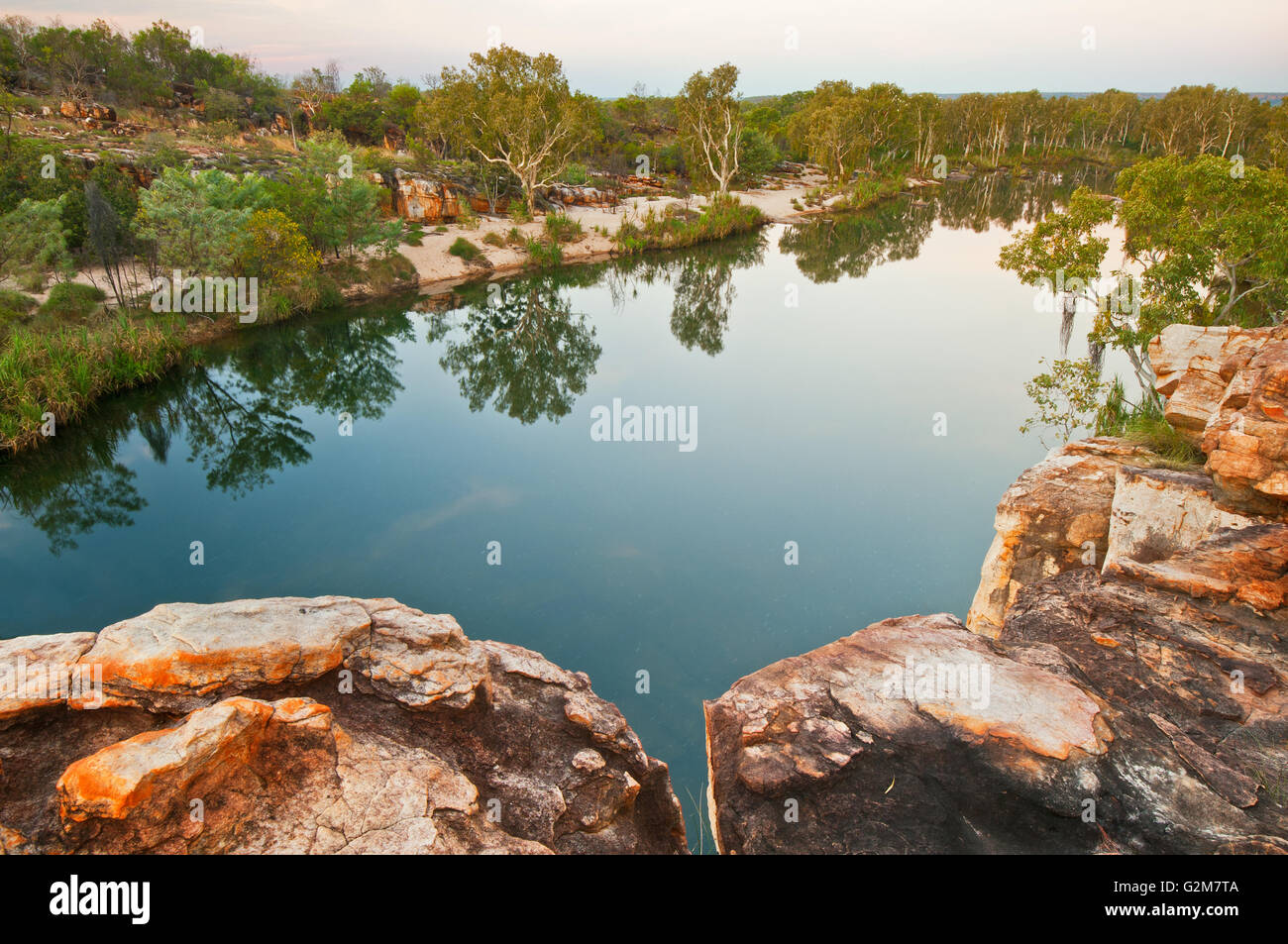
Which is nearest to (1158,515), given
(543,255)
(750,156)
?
(543,255)

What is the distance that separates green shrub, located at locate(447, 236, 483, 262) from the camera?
44812 millimetres

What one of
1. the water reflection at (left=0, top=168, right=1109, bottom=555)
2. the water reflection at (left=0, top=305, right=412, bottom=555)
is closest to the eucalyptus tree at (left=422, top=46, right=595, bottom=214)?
the water reflection at (left=0, top=168, right=1109, bottom=555)

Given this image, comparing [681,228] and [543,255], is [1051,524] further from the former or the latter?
[681,228]

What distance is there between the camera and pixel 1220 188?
49.1 ft

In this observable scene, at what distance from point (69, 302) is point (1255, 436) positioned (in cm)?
3482

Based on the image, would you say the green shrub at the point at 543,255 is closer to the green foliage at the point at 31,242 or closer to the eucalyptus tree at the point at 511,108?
the eucalyptus tree at the point at 511,108

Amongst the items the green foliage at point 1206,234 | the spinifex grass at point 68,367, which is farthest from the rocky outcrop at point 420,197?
the green foliage at point 1206,234

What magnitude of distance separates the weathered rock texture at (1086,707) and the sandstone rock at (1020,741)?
20 millimetres

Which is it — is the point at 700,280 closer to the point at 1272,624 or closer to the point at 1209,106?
the point at 1272,624

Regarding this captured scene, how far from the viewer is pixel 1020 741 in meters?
6.54

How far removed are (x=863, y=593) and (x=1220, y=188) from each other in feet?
38.6

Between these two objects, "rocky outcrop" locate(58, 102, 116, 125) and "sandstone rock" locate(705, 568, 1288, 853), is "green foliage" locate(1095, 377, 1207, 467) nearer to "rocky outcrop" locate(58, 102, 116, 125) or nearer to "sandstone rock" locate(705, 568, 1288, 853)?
"sandstone rock" locate(705, 568, 1288, 853)
